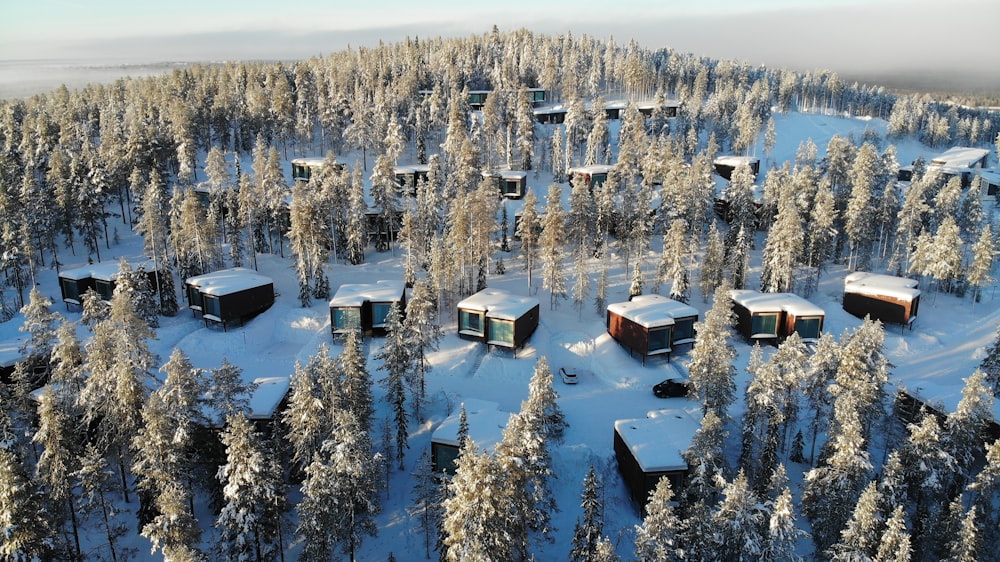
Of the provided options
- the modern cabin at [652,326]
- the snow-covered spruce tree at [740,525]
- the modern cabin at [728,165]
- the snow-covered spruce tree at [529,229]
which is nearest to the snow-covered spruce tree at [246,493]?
the snow-covered spruce tree at [740,525]

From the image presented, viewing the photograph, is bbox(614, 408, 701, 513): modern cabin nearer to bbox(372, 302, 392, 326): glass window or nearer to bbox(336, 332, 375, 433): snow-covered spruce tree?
bbox(336, 332, 375, 433): snow-covered spruce tree

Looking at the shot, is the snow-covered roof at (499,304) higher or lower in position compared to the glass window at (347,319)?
higher

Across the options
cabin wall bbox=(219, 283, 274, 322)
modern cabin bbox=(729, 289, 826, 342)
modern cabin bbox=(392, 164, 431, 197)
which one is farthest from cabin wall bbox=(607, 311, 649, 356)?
modern cabin bbox=(392, 164, 431, 197)

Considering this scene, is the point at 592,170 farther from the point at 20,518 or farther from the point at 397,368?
the point at 20,518

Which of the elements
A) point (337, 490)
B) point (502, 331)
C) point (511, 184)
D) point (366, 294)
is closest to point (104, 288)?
point (366, 294)

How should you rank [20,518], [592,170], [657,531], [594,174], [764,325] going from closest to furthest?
[657,531], [20,518], [764,325], [594,174], [592,170]

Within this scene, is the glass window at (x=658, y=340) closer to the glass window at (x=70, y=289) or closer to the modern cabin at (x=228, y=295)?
the modern cabin at (x=228, y=295)
